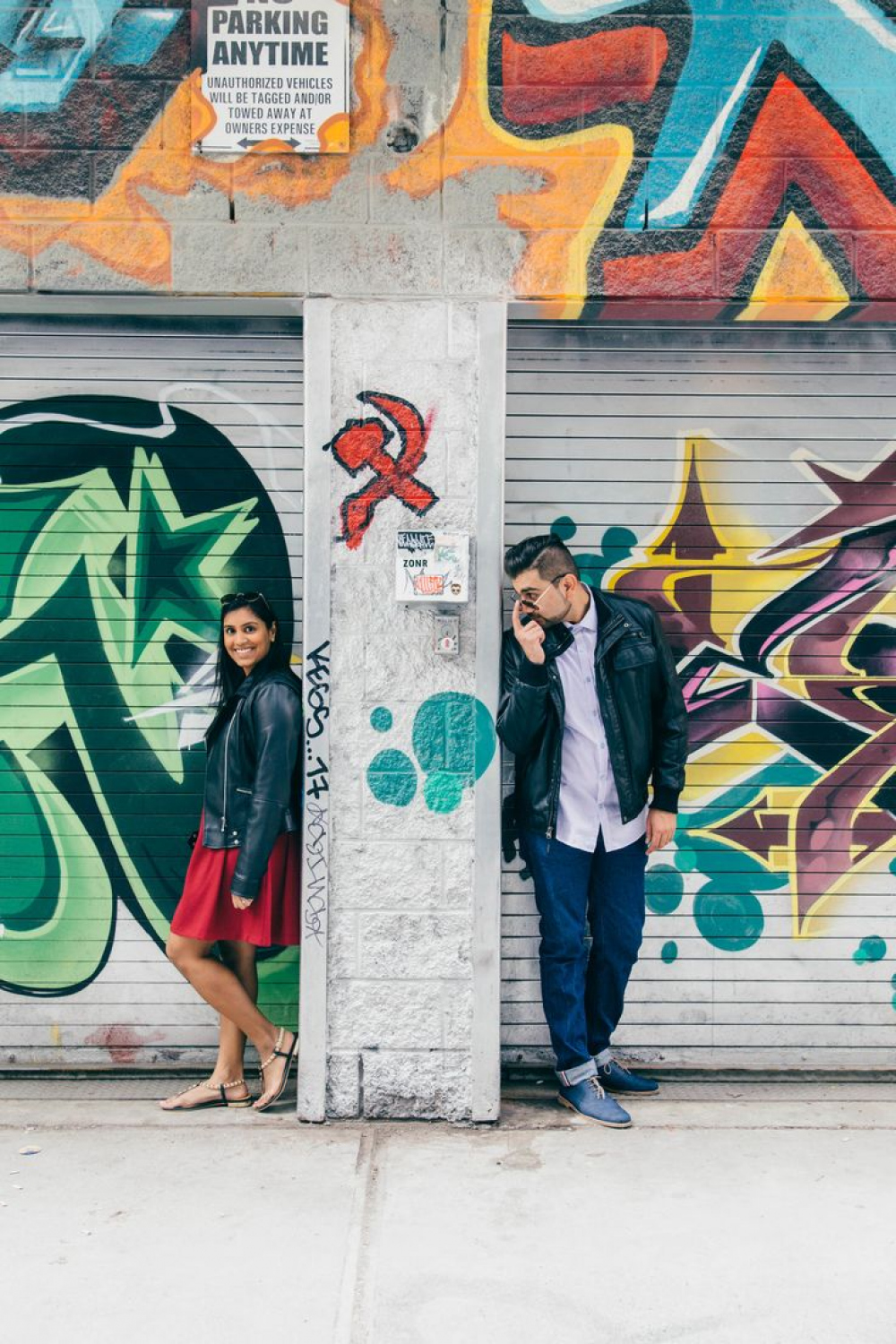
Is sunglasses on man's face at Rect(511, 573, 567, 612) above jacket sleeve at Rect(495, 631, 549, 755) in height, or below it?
above

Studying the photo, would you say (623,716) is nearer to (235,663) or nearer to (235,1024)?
(235,663)

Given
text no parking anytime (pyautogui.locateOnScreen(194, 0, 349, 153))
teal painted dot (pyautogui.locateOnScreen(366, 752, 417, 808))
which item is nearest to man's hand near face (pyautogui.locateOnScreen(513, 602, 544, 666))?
teal painted dot (pyautogui.locateOnScreen(366, 752, 417, 808))

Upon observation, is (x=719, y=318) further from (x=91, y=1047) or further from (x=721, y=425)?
(x=91, y=1047)

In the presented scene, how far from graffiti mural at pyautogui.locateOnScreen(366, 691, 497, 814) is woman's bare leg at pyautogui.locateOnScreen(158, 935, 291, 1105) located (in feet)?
2.82

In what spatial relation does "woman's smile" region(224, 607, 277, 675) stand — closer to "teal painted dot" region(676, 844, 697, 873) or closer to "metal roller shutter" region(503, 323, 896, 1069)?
"metal roller shutter" region(503, 323, 896, 1069)

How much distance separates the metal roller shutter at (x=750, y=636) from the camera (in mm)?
4875

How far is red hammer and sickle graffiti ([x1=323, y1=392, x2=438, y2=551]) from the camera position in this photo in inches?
177

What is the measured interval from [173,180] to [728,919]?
347 centimetres

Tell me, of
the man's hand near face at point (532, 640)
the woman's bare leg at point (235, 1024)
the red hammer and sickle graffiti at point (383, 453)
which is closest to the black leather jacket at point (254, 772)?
the woman's bare leg at point (235, 1024)

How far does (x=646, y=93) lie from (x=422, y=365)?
125 cm

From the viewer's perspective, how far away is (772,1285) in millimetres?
3408

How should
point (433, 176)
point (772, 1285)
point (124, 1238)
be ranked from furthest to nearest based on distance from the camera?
1. point (433, 176)
2. point (124, 1238)
3. point (772, 1285)

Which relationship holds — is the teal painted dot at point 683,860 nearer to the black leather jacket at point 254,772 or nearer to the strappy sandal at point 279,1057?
the black leather jacket at point 254,772

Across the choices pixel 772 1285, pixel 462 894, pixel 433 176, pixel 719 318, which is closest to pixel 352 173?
pixel 433 176
